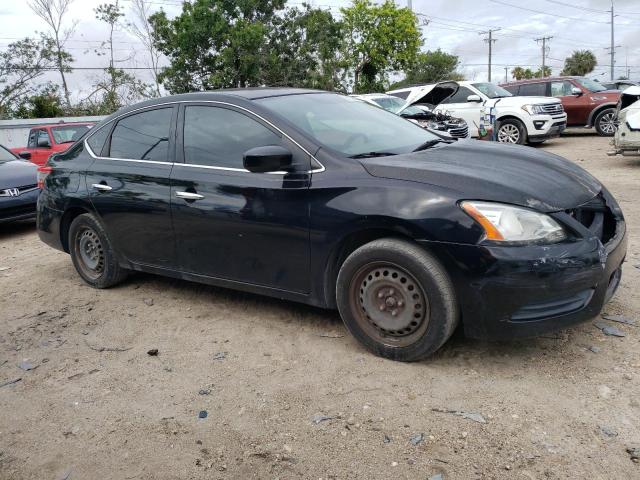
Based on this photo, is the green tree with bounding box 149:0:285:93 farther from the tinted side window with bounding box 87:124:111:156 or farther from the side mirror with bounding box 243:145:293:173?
the side mirror with bounding box 243:145:293:173

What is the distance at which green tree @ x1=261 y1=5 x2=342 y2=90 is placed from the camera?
3209cm

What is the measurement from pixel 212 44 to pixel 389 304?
28.8 m

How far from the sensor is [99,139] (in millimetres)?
4949

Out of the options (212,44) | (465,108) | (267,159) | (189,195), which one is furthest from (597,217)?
(212,44)

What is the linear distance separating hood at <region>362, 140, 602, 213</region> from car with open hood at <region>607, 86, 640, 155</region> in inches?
295

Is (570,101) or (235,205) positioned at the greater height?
(570,101)

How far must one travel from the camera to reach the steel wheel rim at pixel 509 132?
48.0 ft

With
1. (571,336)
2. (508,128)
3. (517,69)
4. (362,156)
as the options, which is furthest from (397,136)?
(517,69)

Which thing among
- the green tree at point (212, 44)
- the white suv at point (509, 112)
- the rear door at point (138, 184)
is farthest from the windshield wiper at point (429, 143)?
the green tree at point (212, 44)

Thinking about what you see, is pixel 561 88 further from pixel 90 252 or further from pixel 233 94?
pixel 90 252

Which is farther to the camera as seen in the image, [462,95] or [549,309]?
[462,95]

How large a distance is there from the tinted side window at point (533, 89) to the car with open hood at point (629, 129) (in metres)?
6.01

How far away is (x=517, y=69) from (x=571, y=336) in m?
88.0

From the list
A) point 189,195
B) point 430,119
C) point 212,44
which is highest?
point 212,44
